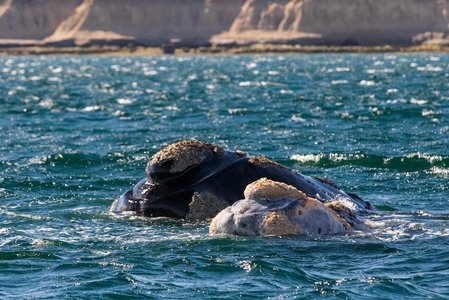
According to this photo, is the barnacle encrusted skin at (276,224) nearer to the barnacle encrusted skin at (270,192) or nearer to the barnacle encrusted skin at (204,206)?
the barnacle encrusted skin at (270,192)

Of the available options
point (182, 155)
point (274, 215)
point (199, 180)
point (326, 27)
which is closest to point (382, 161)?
point (199, 180)

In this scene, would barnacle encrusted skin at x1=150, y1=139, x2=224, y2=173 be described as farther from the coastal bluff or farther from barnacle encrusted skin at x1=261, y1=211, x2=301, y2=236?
the coastal bluff

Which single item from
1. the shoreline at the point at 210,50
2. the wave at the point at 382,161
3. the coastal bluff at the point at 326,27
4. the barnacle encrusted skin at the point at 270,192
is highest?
the barnacle encrusted skin at the point at 270,192

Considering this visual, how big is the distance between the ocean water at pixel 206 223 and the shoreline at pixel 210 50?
13274 cm

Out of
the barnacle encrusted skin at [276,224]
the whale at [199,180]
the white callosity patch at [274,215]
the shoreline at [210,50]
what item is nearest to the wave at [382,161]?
the whale at [199,180]

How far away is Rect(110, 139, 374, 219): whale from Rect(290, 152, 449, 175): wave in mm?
6456

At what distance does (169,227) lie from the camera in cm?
1527

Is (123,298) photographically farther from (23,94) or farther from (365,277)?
(23,94)

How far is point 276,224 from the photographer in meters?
14.2

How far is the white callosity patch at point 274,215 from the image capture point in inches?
561

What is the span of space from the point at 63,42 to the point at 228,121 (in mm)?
165783

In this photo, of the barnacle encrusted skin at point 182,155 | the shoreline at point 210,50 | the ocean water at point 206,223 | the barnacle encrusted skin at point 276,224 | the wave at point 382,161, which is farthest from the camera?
the shoreline at point 210,50

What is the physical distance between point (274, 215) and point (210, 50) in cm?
16927

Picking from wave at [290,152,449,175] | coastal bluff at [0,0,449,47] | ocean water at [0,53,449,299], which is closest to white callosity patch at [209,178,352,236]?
ocean water at [0,53,449,299]
